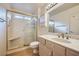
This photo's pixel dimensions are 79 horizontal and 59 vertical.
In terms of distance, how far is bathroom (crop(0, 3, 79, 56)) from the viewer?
1612mm

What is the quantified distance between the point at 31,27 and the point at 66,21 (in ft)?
2.01

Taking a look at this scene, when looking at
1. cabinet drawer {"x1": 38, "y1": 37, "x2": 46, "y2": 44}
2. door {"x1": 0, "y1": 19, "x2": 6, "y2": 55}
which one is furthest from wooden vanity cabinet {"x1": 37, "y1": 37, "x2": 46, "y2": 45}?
door {"x1": 0, "y1": 19, "x2": 6, "y2": 55}

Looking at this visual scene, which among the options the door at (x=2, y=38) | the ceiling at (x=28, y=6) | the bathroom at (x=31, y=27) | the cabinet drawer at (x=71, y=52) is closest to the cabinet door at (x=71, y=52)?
the cabinet drawer at (x=71, y=52)

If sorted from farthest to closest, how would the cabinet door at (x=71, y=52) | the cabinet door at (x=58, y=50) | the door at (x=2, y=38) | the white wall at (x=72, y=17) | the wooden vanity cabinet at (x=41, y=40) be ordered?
the wooden vanity cabinet at (x=41, y=40) < the door at (x=2, y=38) < the white wall at (x=72, y=17) < the cabinet door at (x=58, y=50) < the cabinet door at (x=71, y=52)

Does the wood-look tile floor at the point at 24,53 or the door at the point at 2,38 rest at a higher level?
the door at the point at 2,38

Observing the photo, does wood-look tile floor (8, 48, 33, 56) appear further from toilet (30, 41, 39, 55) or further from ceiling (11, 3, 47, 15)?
ceiling (11, 3, 47, 15)

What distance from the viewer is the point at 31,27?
173 cm

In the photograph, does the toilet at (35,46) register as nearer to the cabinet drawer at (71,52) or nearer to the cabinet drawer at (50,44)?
the cabinet drawer at (50,44)

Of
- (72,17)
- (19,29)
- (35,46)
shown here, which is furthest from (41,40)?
(72,17)

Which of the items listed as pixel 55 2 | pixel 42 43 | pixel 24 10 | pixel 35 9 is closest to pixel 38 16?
pixel 35 9

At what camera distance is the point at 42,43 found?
73.9 inches

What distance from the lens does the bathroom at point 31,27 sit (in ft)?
5.29

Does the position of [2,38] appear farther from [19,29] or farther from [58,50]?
[58,50]

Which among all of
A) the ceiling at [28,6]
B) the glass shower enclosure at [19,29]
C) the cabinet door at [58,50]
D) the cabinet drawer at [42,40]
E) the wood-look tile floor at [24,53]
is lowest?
the wood-look tile floor at [24,53]
